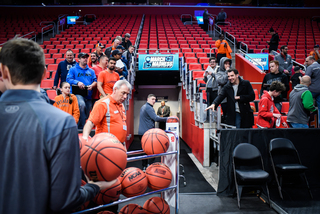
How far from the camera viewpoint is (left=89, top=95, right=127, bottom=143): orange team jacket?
9.04 feet

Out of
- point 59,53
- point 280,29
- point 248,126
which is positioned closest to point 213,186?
point 248,126

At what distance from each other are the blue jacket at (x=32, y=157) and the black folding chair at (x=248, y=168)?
11.1ft

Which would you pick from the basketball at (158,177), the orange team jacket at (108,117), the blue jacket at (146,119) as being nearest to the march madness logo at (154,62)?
the blue jacket at (146,119)

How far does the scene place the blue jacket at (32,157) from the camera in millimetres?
1053

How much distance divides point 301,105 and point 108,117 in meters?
3.96

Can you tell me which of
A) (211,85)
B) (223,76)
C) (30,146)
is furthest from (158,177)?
(211,85)

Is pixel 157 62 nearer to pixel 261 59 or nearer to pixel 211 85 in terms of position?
pixel 211 85


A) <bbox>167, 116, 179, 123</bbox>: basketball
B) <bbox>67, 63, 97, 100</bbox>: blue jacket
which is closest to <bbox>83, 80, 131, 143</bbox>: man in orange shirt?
<bbox>167, 116, 179, 123</bbox>: basketball

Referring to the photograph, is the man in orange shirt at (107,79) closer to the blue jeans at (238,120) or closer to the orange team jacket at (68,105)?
the orange team jacket at (68,105)

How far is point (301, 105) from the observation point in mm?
4566

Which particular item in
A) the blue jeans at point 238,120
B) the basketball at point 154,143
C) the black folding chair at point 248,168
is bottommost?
the black folding chair at point 248,168

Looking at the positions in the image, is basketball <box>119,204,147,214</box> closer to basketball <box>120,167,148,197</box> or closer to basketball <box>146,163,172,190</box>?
basketball <box>120,167,148,197</box>

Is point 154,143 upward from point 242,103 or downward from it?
downward

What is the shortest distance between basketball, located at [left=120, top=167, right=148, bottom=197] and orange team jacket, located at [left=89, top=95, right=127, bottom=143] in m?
0.60
